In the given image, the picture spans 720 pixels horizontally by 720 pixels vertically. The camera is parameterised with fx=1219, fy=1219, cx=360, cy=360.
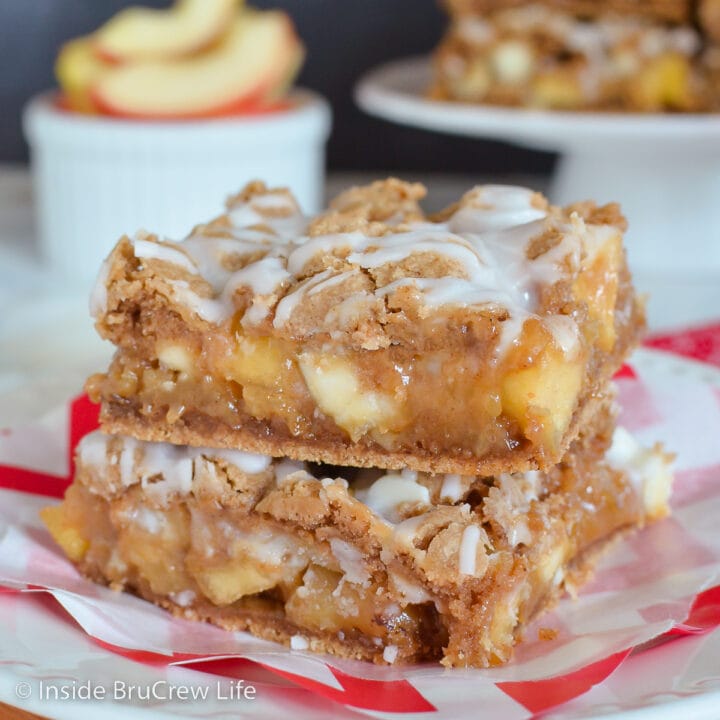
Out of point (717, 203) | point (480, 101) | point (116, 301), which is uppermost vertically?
point (116, 301)

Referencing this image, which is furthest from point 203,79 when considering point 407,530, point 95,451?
point 407,530

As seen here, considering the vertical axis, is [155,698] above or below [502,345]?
below

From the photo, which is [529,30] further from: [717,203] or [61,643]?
[61,643]

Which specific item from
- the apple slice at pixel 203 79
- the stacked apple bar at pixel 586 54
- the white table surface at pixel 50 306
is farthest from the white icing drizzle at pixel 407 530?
the apple slice at pixel 203 79

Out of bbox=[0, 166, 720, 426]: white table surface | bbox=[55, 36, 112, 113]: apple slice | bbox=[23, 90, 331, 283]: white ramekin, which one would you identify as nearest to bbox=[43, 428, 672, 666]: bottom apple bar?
bbox=[0, 166, 720, 426]: white table surface

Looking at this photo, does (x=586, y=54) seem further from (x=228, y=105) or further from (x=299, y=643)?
(x=299, y=643)

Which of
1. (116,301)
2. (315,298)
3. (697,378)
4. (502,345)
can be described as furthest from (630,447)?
(116,301)

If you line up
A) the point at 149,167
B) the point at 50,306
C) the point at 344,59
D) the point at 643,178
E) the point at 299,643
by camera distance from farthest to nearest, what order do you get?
the point at 344,59 → the point at 149,167 → the point at 643,178 → the point at 50,306 → the point at 299,643
